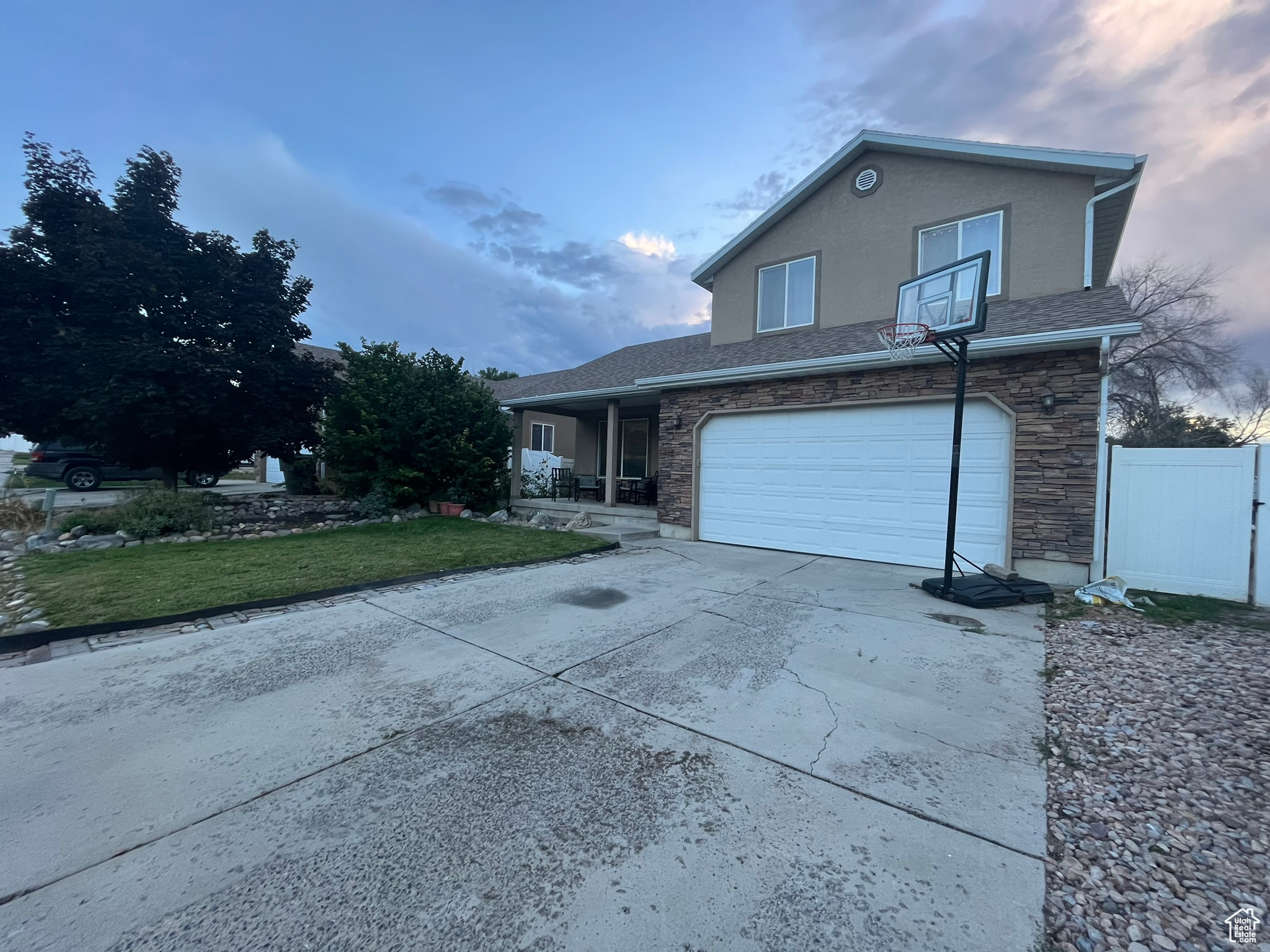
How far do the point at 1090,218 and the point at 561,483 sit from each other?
37.7ft

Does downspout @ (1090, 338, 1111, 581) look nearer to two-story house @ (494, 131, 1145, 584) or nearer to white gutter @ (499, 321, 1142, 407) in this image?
two-story house @ (494, 131, 1145, 584)

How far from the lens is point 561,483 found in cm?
1397

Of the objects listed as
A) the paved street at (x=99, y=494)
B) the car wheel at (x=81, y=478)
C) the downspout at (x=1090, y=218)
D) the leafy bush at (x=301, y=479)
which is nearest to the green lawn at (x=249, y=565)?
the paved street at (x=99, y=494)

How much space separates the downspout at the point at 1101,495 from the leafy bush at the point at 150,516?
14044mm

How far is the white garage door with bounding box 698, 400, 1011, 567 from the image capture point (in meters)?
6.96

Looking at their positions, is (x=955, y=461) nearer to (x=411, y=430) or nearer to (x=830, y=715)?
(x=830, y=715)

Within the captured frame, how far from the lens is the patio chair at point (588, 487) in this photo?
13672 millimetres

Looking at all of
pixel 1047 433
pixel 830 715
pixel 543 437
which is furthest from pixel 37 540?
pixel 1047 433

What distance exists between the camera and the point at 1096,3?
23.4 ft

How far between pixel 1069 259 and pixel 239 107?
49.9 feet

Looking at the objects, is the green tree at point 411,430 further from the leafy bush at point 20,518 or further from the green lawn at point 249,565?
the leafy bush at point 20,518

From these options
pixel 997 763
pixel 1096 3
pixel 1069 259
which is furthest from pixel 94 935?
pixel 1096 3

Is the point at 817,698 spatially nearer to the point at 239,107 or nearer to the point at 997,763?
the point at 997,763

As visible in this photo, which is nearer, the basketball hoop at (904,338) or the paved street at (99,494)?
the basketball hoop at (904,338)
